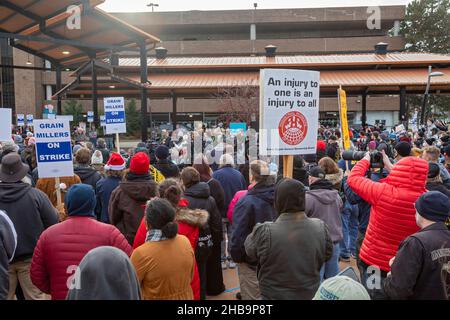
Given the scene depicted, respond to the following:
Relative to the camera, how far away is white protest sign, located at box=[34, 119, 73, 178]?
535 centimetres

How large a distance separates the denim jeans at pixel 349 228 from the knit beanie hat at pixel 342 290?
16.8 feet

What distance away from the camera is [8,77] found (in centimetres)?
4644

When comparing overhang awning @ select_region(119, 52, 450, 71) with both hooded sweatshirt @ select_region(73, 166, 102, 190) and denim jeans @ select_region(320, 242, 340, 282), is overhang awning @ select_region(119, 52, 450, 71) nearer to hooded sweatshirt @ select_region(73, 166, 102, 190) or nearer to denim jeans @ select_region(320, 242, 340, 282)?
hooded sweatshirt @ select_region(73, 166, 102, 190)

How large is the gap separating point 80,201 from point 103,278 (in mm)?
1245

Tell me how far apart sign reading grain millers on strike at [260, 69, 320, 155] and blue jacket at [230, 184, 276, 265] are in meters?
0.48

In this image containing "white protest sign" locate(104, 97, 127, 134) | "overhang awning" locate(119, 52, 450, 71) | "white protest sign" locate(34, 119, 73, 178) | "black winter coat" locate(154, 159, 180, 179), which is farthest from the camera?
"overhang awning" locate(119, 52, 450, 71)

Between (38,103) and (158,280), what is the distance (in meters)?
46.8

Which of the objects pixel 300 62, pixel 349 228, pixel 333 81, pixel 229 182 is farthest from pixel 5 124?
pixel 300 62

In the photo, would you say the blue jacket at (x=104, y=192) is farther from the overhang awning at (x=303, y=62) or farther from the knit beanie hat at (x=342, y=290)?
the overhang awning at (x=303, y=62)

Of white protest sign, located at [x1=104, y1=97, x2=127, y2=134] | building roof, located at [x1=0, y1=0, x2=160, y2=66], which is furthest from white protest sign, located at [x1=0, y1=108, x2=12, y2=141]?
building roof, located at [x1=0, y1=0, x2=160, y2=66]

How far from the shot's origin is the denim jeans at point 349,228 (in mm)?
6895

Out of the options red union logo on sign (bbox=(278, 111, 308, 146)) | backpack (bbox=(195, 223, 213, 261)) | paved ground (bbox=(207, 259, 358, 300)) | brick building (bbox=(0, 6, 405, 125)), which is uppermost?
brick building (bbox=(0, 6, 405, 125))

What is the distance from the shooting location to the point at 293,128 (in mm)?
4508
